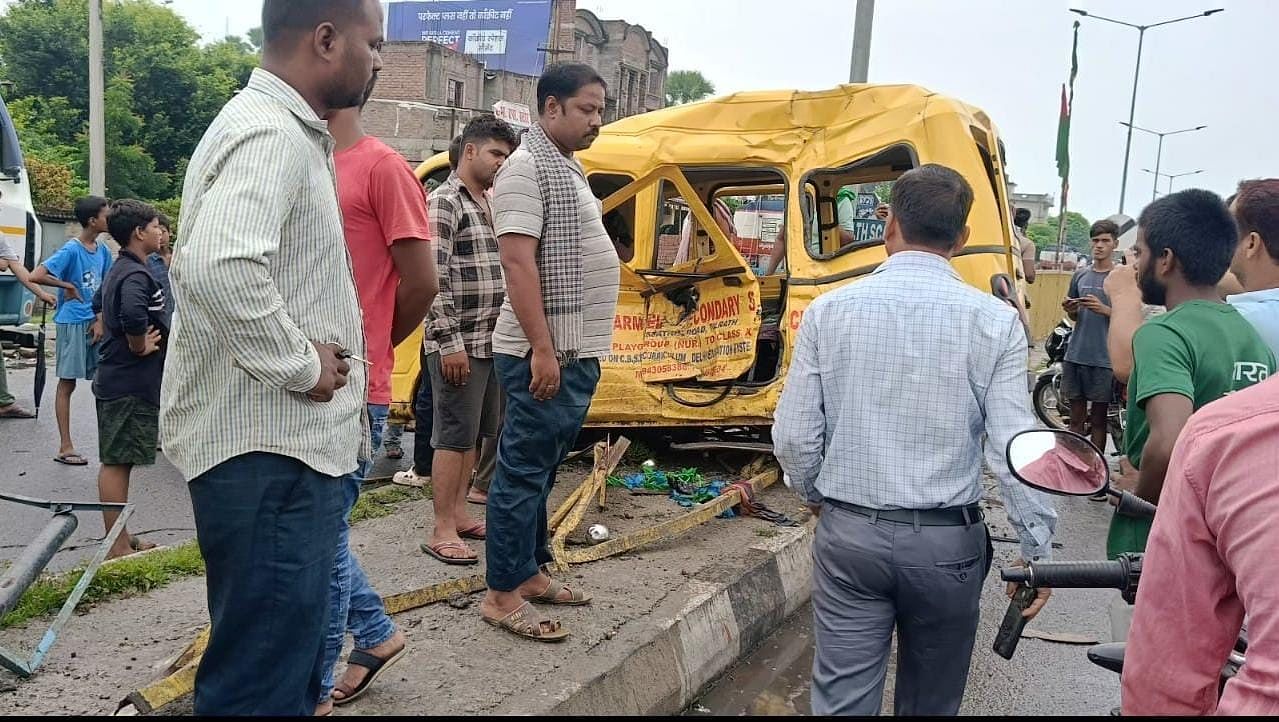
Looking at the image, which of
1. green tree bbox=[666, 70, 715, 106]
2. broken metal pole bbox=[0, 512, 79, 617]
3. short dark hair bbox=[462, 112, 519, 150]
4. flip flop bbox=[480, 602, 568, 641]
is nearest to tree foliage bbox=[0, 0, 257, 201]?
short dark hair bbox=[462, 112, 519, 150]

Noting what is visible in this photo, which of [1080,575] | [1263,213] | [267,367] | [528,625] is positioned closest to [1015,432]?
[1080,575]

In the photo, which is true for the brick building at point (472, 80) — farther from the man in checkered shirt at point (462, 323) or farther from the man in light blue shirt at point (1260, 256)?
the man in light blue shirt at point (1260, 256)

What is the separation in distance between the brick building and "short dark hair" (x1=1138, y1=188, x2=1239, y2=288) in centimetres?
3419

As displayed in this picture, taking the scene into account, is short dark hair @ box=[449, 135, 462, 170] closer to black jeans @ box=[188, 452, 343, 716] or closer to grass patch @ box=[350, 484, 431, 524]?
grass patch @ box=[350, 484, 431, 524]

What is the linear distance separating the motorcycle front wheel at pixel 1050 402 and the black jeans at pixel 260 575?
8479 millimetres

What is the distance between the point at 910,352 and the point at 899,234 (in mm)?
343

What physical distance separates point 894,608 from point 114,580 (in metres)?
2.95

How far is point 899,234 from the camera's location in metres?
2.43

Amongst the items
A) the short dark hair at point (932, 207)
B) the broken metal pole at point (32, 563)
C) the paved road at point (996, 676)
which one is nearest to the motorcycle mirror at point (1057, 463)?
the short dark hair at point (932, 207)

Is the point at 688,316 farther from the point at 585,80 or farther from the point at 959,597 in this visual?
the point at 959,597

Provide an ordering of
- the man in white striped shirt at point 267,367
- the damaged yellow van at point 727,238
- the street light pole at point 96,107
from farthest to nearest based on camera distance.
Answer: the street light pole at point 96,107
the damaged yellow van at point 727,238
the man in white striped shirt at point 267,367

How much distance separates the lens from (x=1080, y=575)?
189 cm

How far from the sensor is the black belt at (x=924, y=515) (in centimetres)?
229

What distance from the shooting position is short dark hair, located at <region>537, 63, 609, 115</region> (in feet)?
10.8
